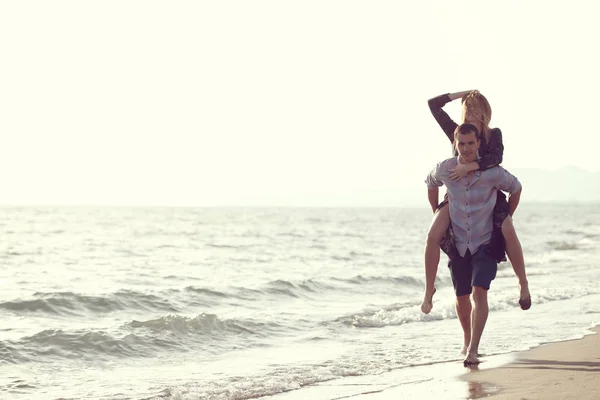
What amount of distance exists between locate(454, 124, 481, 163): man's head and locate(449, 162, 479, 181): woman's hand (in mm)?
54

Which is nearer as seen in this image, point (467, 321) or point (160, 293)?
point (467, 321)

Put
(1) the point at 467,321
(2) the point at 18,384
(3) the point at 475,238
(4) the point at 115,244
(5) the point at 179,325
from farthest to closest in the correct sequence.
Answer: (4) the point at 115,244
(5) the point at 179,325
(2) the point at 18,384
(1) the point at 467,321
(3) the point at 475,238

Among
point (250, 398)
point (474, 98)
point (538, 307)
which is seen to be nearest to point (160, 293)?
point (538, 307)

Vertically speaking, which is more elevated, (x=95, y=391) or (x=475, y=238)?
(x=475, y=238)

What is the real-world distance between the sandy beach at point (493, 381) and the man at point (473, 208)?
463 millimetres

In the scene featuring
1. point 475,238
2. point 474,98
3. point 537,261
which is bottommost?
point 537,261

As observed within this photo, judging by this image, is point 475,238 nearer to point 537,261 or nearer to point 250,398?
point 250,398

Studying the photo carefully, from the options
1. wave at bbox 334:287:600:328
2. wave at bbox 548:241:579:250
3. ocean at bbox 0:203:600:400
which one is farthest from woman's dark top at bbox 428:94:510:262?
wave at bbox 548:241:579:250

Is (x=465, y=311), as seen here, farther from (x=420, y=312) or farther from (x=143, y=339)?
(x=420, y=312)

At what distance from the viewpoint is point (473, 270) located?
20.0ft

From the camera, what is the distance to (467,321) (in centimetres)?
660

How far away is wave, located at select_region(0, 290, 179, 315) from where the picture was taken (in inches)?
479

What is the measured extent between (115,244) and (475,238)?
86.4 ft

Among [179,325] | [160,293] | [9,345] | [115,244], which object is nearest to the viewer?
[9,345]
